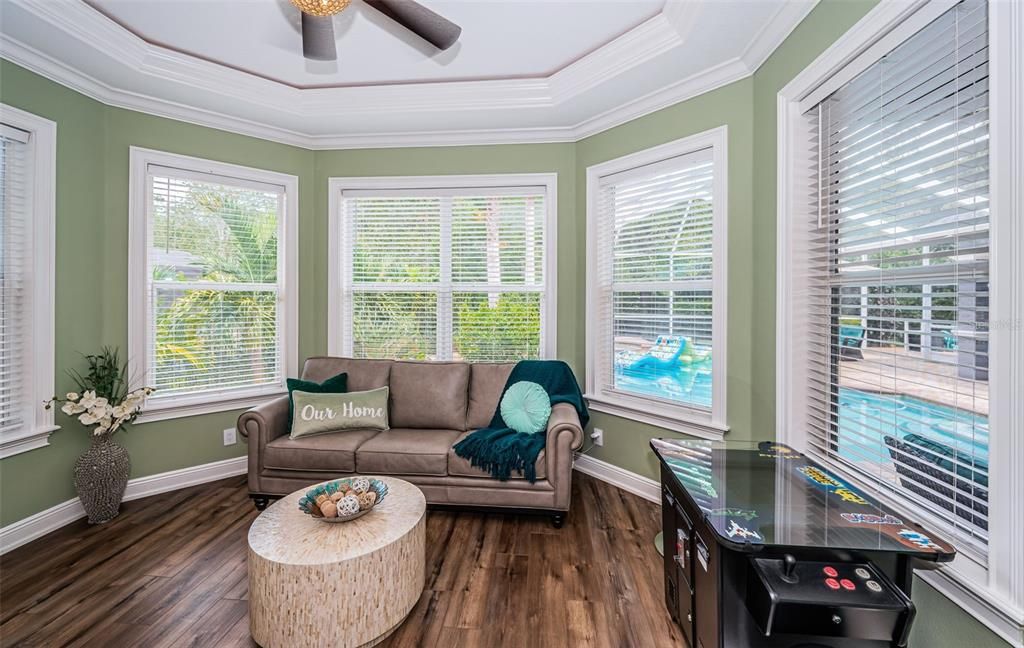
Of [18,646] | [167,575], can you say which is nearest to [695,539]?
[167,575]

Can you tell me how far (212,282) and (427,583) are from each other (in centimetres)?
269

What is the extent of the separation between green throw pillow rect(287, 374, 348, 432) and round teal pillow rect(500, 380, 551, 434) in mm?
1198

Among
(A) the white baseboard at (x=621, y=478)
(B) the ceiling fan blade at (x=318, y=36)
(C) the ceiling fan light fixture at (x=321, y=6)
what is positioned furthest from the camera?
(A) the white baseboard at (x=621, y=478)

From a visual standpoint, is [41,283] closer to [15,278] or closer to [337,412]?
[15,278]

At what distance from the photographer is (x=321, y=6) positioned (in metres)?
1.64

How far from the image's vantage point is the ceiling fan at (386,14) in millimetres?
1652

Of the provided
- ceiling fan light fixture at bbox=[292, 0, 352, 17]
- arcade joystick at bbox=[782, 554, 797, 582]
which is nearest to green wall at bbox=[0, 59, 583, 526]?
ceiling fan light fixture at bbox=[292, 0, 352, 17]

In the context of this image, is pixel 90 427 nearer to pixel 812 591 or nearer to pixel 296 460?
pixel 296 460

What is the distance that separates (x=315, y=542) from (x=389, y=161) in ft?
9.58

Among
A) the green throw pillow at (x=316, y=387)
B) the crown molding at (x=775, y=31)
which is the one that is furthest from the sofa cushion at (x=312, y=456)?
the crown molding at (x=775, y=31)

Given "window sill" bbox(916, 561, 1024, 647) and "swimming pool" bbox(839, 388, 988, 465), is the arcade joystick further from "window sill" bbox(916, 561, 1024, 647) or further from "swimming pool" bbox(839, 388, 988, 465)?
"swimming pool" bbox(839, 388, 988, 465)

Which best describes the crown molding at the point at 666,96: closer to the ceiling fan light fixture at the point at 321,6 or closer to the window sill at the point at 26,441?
the ceiling fan light fixture at the point at 321,6

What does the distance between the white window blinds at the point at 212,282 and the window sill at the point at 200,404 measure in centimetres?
7

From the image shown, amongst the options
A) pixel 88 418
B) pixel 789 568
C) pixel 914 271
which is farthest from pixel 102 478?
pixel 914 271
